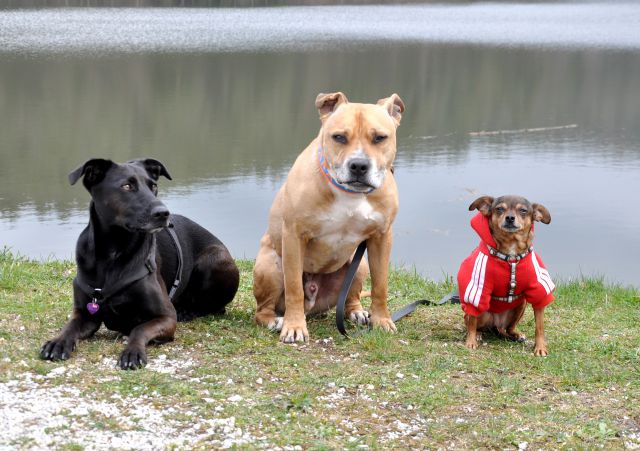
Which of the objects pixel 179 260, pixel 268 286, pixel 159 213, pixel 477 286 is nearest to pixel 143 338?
pixel 159 213

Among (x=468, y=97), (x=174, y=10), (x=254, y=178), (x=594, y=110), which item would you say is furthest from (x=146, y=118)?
(x=174, y=10)

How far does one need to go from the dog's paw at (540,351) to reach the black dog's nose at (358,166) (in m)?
1.84

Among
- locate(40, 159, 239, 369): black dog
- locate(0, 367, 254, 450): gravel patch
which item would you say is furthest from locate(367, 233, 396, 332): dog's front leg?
locate(0, 367, 254, 450): gravel patch

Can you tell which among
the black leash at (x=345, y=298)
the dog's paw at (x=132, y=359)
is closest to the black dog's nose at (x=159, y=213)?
the dog's paw at (x=132, y=359)

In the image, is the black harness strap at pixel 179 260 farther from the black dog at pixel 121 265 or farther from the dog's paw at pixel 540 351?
the dog's paw at pixel 540 351

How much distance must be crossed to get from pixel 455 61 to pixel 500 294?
965 inches

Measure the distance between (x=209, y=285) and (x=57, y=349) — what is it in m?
1.53

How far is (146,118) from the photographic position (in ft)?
61.8

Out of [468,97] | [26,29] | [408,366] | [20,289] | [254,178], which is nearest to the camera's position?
[408,366]

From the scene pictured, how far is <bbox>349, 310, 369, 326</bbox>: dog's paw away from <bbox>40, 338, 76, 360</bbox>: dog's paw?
2316mm

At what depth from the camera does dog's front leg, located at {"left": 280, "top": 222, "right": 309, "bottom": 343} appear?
6.09 meters

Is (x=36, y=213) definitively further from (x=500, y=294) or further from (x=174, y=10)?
(x=174, y=10)

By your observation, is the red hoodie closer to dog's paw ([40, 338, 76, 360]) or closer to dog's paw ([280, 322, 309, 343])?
dog's paw ([280, 322, 309, 343])

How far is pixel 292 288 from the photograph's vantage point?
6227mm
